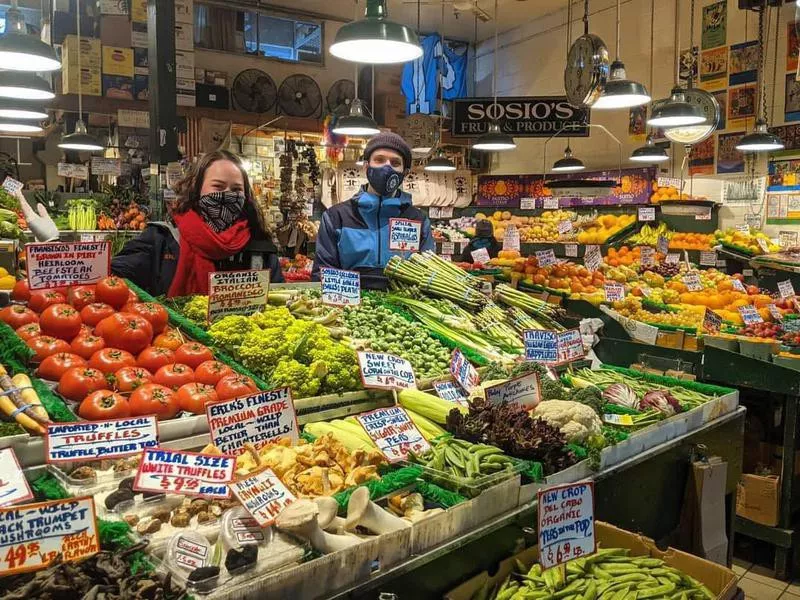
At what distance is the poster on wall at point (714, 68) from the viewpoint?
10.1 metres

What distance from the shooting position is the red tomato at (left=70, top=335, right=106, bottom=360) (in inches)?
104

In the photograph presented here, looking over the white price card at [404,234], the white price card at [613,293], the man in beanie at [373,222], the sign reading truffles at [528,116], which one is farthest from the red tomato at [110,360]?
the sign reading truffles at [528,116]

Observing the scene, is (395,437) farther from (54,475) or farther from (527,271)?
(527,271)

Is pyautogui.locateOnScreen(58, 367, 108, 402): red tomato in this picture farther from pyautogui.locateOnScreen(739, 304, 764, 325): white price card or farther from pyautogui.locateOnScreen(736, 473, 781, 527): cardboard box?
pyautogui.locateOnScreen(739, 304, 764, 325): white price card

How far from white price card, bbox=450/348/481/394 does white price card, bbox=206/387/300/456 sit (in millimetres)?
1049

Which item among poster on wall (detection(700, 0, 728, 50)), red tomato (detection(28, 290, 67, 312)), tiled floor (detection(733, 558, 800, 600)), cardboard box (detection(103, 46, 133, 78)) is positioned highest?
poster on wall (detection(700, 0, 728, 50))

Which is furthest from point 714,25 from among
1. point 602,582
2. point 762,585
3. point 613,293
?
point 602,582

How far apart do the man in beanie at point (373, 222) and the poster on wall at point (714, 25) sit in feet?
25.7

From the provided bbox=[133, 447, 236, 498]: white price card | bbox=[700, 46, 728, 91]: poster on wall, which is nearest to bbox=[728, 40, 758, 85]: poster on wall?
bbox=[700, 46, 728, 91]: poster on wall

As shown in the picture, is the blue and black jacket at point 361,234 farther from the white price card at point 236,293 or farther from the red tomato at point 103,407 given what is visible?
the red tomato at point 103,407

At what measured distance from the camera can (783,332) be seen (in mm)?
5262

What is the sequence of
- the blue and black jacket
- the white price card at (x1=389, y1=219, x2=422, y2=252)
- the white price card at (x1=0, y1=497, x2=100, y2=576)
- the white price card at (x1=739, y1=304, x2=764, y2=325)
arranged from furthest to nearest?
1. the white price card at (x1=739, y1=304, x2=764, y2=325)
2. the blue and black jacket
3. the white price card at (x1=389, y1=219, x2=422, y2=252)
4. the white price card at (x1=0, y1=497, x2=100, y2=576)

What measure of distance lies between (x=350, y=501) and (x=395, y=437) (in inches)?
19.2

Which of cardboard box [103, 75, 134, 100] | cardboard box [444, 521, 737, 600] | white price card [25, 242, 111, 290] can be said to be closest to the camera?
cardboard box [444, 521, 737, 600]
